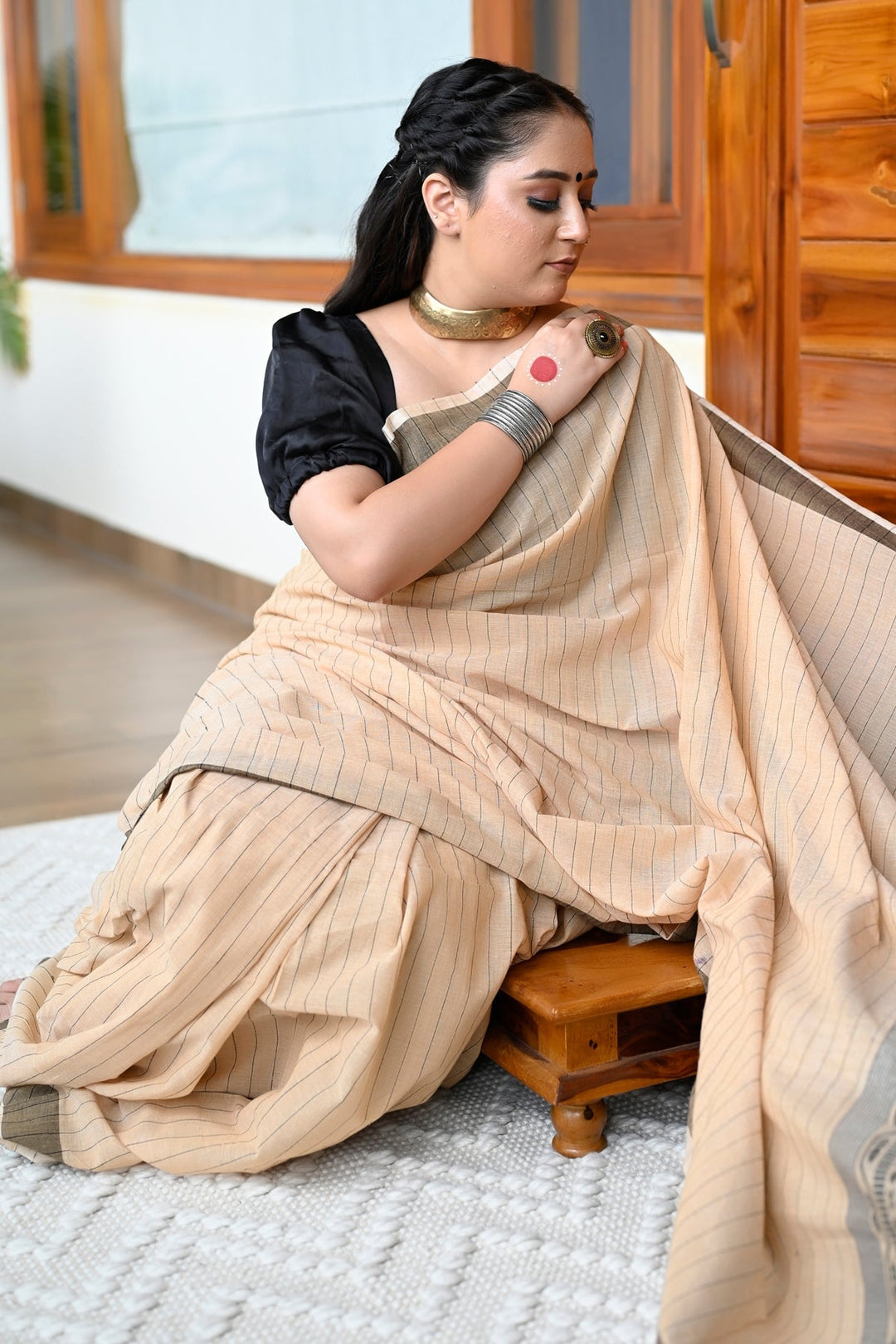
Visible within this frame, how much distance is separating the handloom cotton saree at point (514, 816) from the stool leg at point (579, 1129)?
0.50 feet

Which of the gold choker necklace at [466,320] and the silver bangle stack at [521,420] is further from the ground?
the gold choker necklace at [466,320]

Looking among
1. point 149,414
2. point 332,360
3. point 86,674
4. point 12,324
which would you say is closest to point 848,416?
point 332,360

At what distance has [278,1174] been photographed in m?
1.92

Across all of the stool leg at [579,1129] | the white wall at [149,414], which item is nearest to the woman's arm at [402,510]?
the stool leg at [579,1129]

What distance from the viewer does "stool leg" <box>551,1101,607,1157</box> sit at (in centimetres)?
195

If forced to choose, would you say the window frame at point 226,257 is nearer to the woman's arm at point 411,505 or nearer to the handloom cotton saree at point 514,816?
the handloom cotton saree at point 514,816

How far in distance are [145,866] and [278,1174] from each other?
404 millimetres

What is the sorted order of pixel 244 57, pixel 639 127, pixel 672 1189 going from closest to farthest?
pixel 672 1189
pixel 639 127
pixel 244 57

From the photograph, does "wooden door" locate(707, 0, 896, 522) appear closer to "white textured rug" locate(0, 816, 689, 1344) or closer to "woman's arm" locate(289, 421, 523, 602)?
"woman's arm" locate(289, 421, 523, 602)

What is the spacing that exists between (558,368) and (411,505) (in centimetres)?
29

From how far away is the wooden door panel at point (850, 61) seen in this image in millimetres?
2479

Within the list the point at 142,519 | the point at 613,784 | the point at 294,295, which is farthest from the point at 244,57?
the point at 613,784

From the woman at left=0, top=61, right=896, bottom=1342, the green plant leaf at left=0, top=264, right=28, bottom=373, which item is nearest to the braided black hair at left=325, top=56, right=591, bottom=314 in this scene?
the woman at left=0, top=61, right=896, bottom=1342

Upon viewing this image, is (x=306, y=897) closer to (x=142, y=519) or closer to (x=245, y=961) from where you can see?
(x=245, y=961)
